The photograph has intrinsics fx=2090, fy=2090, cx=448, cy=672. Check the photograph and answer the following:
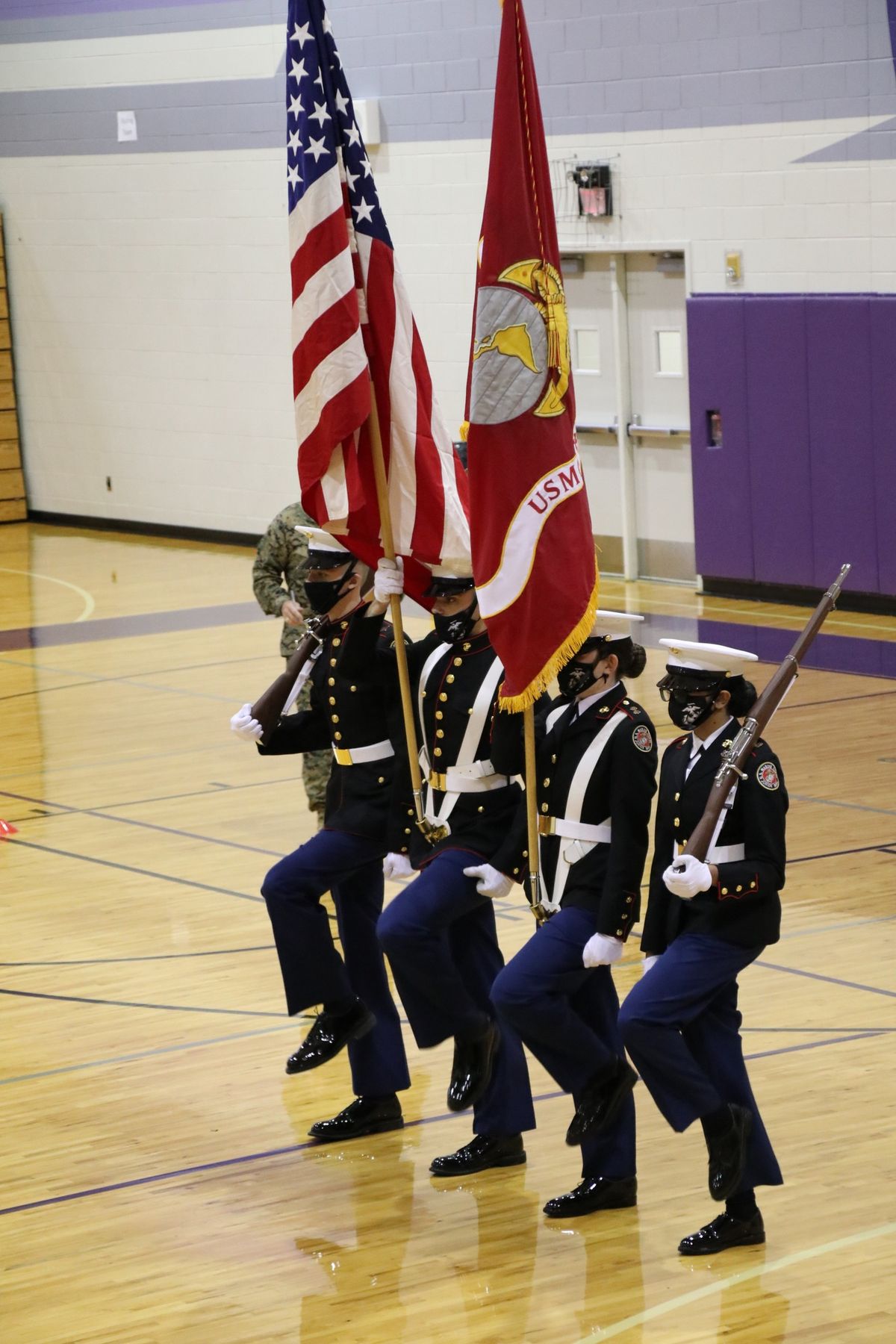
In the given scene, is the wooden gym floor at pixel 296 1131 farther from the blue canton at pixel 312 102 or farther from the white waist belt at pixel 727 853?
the blue canton at pixel 312 102

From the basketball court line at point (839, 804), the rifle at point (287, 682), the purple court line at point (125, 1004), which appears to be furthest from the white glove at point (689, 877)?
the basketball court line at point (839, 804)

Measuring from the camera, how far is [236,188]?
18.9 meters

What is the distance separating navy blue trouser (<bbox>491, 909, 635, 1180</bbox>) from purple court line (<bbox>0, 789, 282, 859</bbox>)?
387 cm

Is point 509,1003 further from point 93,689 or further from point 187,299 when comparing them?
point 187,299

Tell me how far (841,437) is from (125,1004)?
8.16 metres

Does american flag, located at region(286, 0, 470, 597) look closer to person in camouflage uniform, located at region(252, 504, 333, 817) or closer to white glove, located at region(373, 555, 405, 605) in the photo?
white glove, located at region(373, 555, 405, 605)

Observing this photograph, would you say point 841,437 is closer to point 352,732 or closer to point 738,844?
point 352,732

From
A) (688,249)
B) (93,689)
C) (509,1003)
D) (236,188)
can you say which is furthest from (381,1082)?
(236,188)

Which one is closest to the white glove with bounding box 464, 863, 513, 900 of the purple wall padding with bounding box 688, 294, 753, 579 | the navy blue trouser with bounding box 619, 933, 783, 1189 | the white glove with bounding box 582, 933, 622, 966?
the white glove with bounding box 582, 933, 622, 966

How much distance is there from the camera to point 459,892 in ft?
18.9

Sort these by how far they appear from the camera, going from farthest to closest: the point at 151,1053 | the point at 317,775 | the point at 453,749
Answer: the point at 317,775, the point at 151,1053, the point at 453,749

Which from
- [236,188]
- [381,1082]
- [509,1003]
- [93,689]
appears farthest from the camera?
[236,188]

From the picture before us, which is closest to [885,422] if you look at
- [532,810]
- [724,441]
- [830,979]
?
[724,441]

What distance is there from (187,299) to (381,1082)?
47.8 feet
